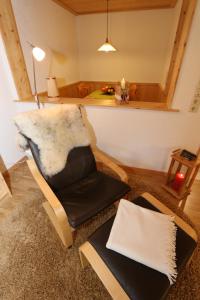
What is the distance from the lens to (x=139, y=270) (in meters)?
0.86

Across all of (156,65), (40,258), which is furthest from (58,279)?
→ (156,65)

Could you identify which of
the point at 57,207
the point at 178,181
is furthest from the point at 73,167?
the point at 178,181

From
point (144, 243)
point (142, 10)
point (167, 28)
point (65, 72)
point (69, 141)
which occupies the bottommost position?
point (144, 243)

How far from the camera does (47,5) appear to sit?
7.73 ft

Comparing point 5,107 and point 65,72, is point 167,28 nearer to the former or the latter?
point 65,72

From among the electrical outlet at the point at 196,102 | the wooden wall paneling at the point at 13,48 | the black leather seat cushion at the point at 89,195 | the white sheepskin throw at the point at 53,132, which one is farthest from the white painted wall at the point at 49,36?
the electrical outlet at the point at 196,102

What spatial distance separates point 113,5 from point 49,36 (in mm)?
1453

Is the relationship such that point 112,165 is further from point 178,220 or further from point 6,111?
point 6,111

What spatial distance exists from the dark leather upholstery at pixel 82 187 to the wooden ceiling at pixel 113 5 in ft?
9.24

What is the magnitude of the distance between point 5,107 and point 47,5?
5.78 feet

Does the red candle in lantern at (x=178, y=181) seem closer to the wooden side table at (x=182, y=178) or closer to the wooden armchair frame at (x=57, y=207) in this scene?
the wooden side table at (x=182, y=178)

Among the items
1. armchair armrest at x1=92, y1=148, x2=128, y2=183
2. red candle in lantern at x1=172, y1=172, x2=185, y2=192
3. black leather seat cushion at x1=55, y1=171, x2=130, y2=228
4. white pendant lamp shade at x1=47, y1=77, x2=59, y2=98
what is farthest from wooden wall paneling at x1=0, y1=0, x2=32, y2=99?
red candle in lantern at x1=172, y1=172, x2=185, y2=192

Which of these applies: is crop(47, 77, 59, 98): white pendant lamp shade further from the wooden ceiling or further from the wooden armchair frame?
the wooden ceiling

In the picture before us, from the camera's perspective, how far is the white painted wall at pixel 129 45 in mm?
3102
